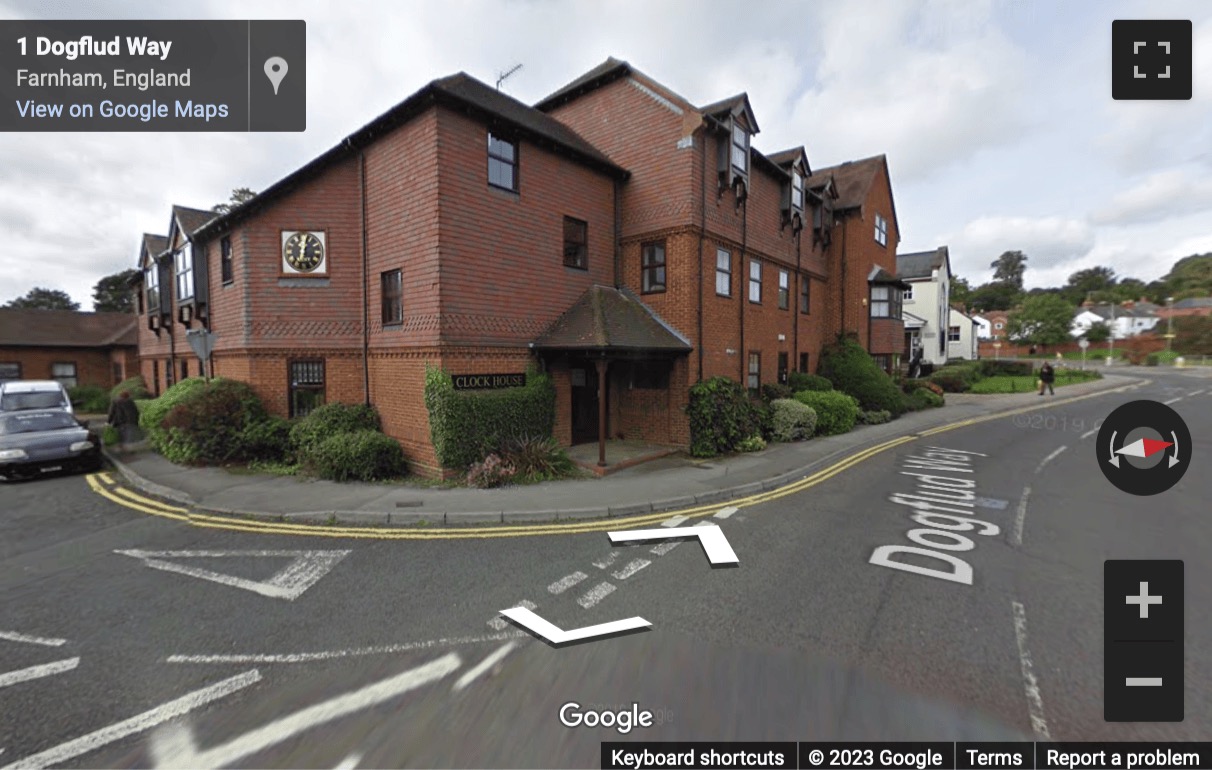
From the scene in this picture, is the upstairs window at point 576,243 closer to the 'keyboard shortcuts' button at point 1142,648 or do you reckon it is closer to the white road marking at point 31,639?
the white road marking at point 31,639

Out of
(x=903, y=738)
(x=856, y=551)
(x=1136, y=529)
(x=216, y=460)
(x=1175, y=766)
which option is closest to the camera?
(x=1175, y=766)

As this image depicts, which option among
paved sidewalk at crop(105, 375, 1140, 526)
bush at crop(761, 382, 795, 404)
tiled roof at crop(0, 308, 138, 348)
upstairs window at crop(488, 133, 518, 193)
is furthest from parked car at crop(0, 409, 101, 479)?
tiled roof at crop(0, 308, 138, 348)

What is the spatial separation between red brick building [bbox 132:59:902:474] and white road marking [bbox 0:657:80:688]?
610cm

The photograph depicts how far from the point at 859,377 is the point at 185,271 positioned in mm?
24544

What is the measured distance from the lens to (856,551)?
18.7 ft

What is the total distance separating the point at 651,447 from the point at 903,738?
9413 mm

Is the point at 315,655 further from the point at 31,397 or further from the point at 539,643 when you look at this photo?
the point at 31,397

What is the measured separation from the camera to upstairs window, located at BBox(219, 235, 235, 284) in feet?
44.5

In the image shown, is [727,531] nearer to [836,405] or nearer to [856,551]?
[856,551]

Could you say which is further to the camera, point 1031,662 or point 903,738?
point 1031,662

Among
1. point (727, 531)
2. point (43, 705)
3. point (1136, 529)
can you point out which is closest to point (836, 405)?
point (1136, 529)

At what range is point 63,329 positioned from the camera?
90.6ft

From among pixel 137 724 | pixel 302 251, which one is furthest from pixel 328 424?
pixel 137 724

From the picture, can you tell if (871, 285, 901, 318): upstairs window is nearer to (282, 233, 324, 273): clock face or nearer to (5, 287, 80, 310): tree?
(282, 233, 324, 273): clock face
